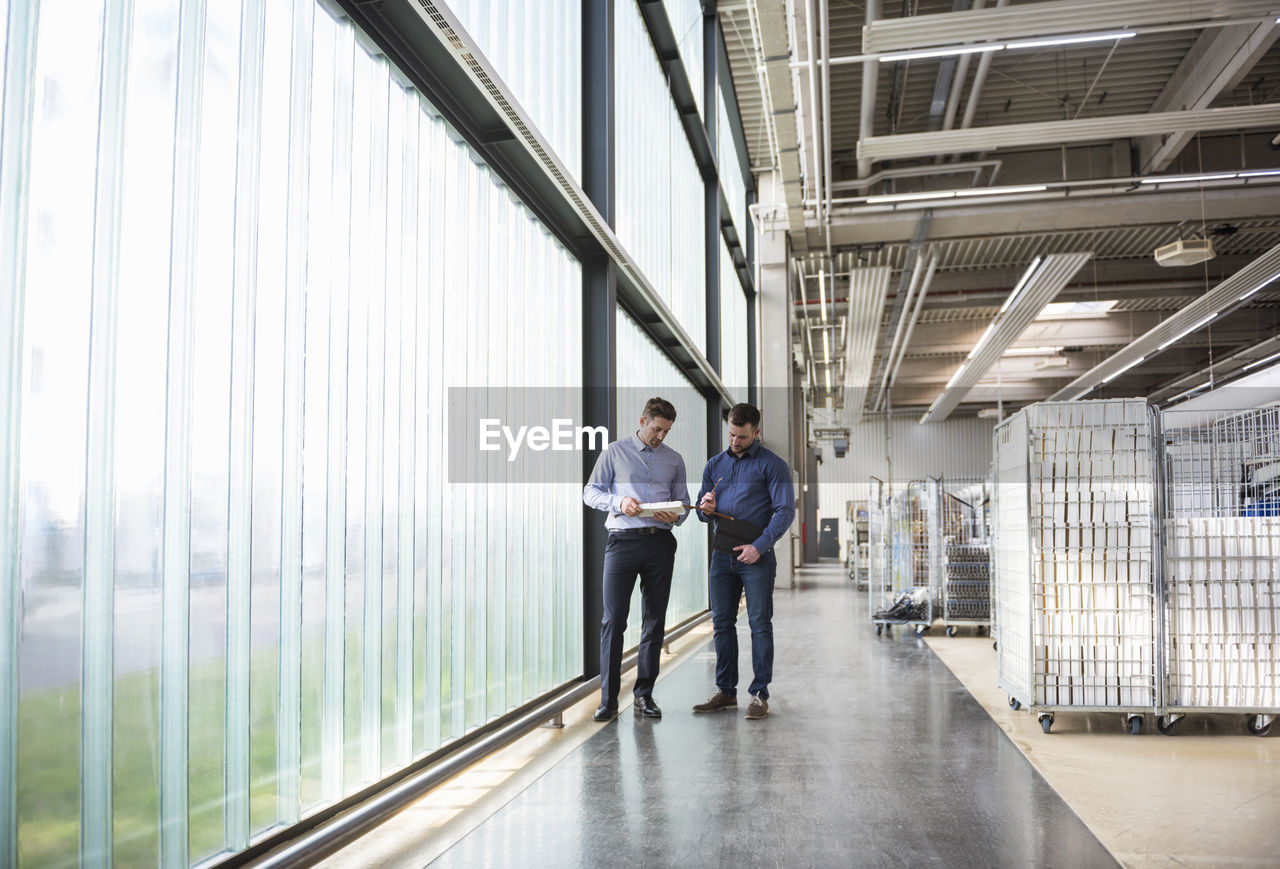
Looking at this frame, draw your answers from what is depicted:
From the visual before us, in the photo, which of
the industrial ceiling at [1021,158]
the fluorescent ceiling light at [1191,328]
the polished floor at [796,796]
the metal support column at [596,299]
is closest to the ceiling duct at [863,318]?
the industrial ceiling at [1021,158]

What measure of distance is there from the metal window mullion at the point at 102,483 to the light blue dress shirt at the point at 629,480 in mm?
2884

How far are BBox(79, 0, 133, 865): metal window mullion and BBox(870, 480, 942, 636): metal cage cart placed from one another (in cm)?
796

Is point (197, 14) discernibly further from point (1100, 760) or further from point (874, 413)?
point (874, 413)

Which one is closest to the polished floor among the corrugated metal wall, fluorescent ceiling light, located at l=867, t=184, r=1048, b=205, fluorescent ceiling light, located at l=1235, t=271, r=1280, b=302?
fluorescent ceiling light, located at l=867, t=184, r=1048, b=205

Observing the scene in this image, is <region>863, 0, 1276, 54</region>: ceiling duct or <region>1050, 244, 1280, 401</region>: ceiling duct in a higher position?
<region>863, 0, 1276, 54</region>: ceiling duct

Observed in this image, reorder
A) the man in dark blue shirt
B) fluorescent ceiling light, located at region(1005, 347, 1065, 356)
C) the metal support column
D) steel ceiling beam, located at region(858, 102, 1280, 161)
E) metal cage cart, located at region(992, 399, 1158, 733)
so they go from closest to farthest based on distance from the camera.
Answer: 1. metal cage cart, located at region(992, 399, 1158, 733)
2. the man in dark blue shirt
3. the metal support column
4. steel ceiling beam, located at region(858, 102, 1280, 161)
5. fluorescent ceiling light, located at region(1005, 347, 1065, 356)

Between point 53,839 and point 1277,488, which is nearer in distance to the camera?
point 53,839

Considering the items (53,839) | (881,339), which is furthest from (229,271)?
(881,339)

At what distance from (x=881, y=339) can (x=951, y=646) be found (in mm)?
11928

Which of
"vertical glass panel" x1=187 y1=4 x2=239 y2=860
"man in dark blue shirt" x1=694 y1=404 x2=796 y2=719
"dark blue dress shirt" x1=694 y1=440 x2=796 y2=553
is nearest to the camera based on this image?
"vertical glass panel" x1=187 y1=4 x2=239 y2=860

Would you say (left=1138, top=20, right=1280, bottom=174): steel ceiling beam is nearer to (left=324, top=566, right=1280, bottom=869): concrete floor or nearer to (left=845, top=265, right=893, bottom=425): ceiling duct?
(left=845, top=265, right=893, bottom=425): ceiling duct

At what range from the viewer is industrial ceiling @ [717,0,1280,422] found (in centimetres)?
695

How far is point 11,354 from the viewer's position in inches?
66.6

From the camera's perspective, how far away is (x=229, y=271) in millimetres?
2297
